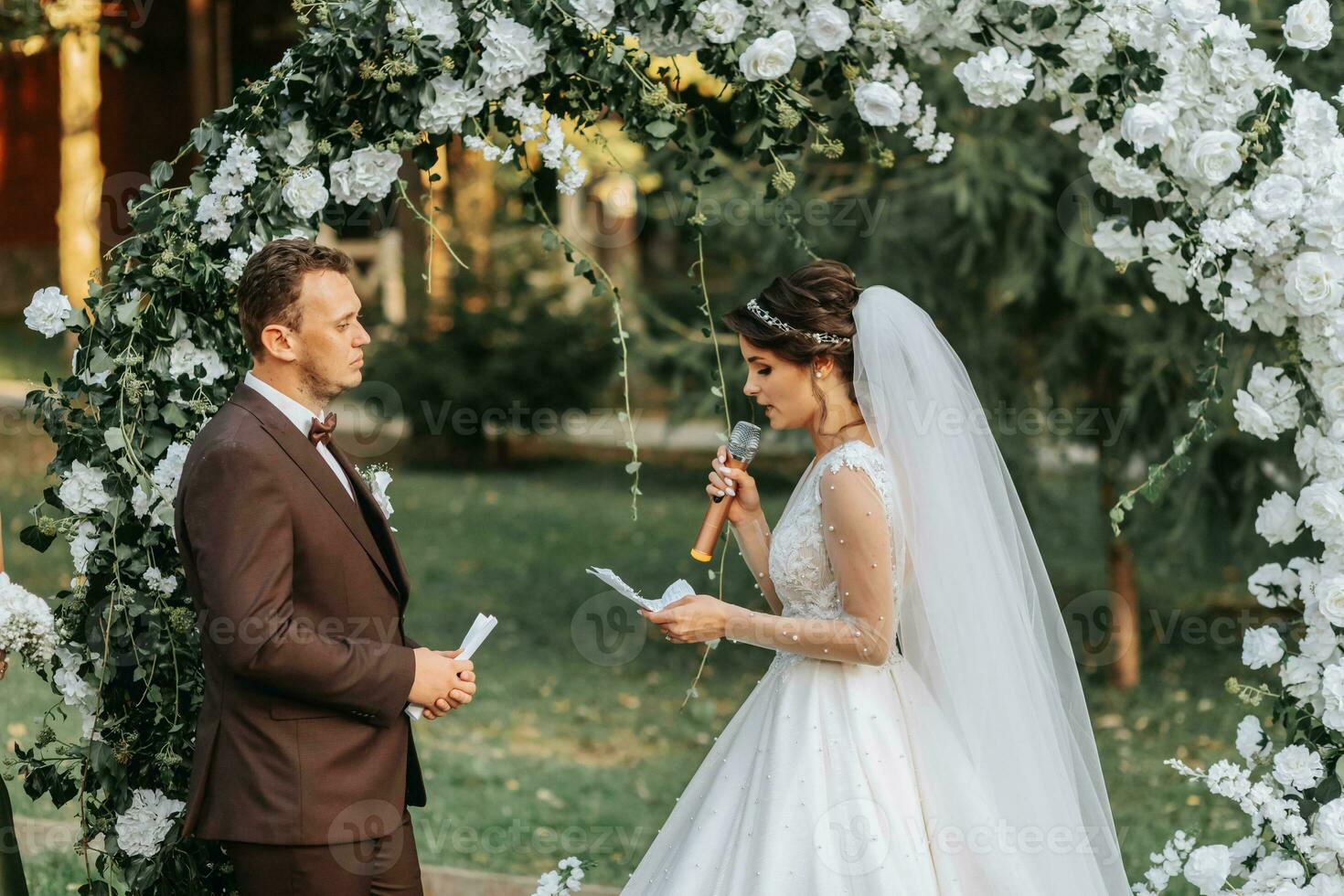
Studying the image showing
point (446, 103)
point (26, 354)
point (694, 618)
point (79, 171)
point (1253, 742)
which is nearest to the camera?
point (694, 618)

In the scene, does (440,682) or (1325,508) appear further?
(1325,508)

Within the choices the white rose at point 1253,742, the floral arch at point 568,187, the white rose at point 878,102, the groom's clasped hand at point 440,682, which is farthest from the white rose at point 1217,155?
the groom's clasped hand at point 440,682

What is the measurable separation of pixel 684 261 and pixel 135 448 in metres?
16.3

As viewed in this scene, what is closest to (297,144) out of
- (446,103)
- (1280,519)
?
(446,103)

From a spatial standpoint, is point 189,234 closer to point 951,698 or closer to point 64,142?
point 951,698

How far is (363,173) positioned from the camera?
344cm

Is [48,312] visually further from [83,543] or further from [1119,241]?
[1119,241]

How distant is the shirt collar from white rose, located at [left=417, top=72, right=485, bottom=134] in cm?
89

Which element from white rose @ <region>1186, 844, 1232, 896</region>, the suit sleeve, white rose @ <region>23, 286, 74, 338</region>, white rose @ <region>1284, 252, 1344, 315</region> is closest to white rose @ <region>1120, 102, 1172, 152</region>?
white rose @ <region>1284, 252, 1344, 315</region>

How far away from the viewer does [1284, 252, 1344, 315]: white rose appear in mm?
3309

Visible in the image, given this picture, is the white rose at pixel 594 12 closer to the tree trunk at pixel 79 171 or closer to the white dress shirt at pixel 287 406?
the white dress shirt at pixel 287 406

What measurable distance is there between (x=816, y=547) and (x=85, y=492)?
72.1 inches

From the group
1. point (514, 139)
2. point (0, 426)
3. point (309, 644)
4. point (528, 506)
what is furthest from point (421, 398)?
point (309, 644)

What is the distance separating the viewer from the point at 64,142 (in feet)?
38.8
